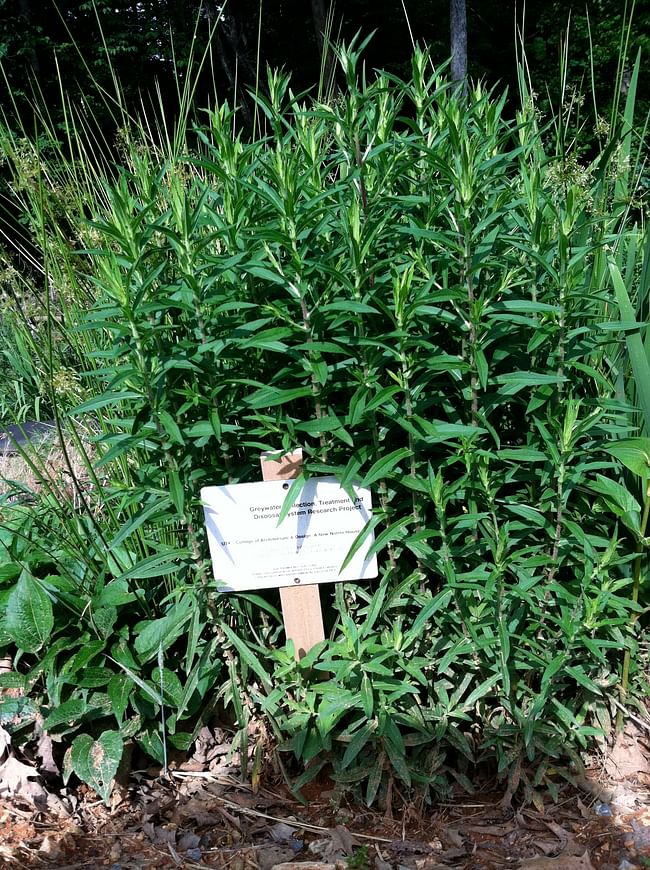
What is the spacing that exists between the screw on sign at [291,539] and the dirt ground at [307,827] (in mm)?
505

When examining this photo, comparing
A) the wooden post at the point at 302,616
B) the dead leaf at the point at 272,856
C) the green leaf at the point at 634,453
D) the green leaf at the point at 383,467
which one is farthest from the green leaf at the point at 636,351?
the dead leaf at the point at 272,856

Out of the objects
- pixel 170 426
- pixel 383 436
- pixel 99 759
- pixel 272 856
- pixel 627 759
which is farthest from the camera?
pixel 627 759

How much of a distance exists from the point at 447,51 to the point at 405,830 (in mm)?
13783

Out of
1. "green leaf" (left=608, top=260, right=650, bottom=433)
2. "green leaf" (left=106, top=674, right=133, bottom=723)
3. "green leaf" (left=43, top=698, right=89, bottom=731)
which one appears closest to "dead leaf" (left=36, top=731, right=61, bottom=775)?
"green leaf" (left=43, top=698, right=89, bottom=731)

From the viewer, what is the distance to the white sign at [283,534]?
2135mm

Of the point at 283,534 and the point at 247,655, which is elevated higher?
the point at 283,534

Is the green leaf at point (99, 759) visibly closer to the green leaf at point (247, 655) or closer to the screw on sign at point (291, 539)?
the green leaf at point (247, 655)

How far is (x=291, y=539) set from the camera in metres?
2.22

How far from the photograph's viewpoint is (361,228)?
193cm

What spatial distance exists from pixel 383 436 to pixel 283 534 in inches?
17.8

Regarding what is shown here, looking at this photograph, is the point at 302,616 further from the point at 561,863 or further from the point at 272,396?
the point at 561,863

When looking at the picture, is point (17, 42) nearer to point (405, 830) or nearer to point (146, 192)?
point (146, 192)

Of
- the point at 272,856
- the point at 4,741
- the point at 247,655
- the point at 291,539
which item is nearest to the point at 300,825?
the point at 272,856

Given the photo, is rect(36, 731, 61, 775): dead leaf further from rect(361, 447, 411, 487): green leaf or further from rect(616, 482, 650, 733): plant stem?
rect(616, 482, 650, 733): plant stem
